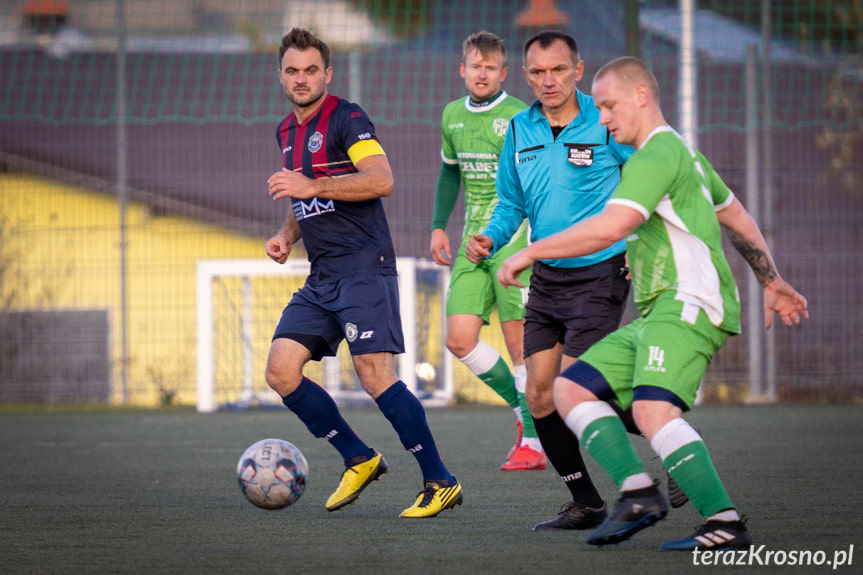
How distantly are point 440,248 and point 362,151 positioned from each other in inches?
54.8

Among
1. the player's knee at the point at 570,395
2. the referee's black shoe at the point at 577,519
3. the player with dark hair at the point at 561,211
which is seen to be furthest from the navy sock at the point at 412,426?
the player's knee at the point at 570,395

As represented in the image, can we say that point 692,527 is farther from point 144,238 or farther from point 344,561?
point 144,238

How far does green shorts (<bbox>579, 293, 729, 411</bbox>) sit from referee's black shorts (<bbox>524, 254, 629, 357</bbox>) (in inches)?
27.4

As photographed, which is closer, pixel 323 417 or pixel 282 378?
pixel 282 378

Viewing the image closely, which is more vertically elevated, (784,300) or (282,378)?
(784,300)

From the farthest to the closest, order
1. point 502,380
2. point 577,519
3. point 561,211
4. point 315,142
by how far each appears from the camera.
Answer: point 502,380, point 315,142, point 561,211, point 577,519

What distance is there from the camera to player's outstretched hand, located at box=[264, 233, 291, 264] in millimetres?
5406

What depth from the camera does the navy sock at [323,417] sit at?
523 centimetres

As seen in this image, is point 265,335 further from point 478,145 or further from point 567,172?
point 567,172

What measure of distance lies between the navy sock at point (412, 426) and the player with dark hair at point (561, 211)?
518mm

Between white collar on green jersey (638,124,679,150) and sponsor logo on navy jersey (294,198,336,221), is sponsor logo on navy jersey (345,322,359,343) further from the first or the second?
white collar on green jersey (638,124,679,150)

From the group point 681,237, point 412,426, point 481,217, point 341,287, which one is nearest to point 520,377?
point 481,217

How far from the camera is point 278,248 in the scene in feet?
17.9

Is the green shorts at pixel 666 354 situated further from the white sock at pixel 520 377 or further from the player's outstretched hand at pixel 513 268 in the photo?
the white sock at pixel 520 377
